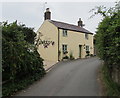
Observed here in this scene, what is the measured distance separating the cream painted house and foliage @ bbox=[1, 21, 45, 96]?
11026 mm

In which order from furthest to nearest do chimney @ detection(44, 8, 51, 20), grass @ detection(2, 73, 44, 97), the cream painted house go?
chimney @ detection(44, 8, 51, 20)
the cream painted house
grass @ detection(2, 73, 44, 97)

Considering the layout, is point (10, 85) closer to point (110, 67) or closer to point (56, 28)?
point (110, 67)

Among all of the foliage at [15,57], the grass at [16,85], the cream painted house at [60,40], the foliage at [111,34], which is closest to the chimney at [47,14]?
the cream painted house at [60,40]

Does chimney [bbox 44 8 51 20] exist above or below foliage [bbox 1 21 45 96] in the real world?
above

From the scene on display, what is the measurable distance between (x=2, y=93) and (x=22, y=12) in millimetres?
8671

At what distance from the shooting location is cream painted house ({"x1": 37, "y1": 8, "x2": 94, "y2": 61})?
23308 millimetres

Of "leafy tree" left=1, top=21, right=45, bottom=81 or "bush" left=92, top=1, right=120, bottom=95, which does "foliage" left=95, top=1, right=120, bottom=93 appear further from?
"leafy tree" left=1, top=21, right=45, bottom=81

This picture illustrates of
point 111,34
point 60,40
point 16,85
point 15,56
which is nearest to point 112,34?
point 111,34

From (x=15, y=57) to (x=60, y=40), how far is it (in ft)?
48.1

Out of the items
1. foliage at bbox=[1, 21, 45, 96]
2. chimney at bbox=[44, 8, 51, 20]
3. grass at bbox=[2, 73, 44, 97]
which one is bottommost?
grass at bbox=[2, 73, 44, 97]

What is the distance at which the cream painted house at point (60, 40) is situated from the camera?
23308 millimetres

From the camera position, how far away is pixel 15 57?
9.11 meters

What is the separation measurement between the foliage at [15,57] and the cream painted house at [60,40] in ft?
36.2

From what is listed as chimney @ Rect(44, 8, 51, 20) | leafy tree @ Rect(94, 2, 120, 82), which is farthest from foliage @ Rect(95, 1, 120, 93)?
chimney @ Rect(44, 8, 51, 20)
